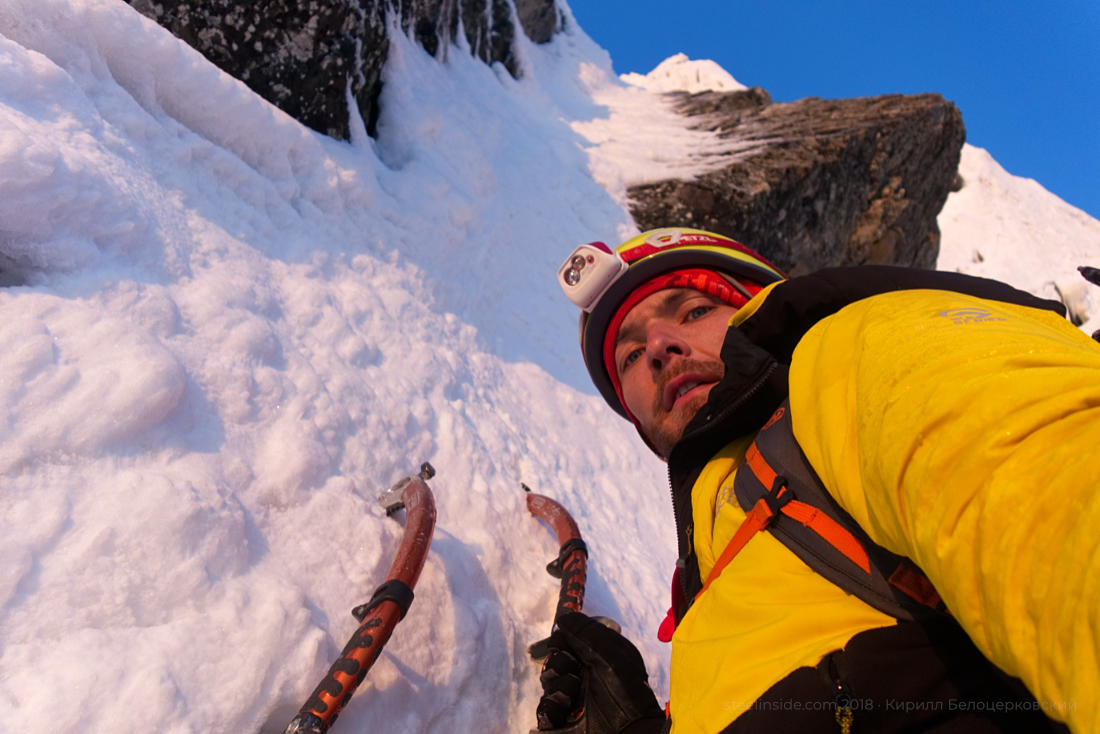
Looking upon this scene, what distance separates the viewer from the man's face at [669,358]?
1.96m

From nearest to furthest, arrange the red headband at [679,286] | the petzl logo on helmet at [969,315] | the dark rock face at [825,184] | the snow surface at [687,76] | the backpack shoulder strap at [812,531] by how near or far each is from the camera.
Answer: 1. the petzl logo on helmet at [969,315]
2. the backpack shoulder strap at [812,531]
3. the red headband at [679,286]
4. the dark rock face at [825,184]
5. the snow surface at [687,76]

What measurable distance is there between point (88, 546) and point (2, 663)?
299 mm

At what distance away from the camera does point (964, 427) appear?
0.72 m

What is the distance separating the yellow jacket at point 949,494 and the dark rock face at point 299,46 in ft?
15.3

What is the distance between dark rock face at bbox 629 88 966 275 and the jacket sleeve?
24.2 feet

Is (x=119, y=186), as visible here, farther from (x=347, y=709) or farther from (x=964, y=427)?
(x=964, y=427)

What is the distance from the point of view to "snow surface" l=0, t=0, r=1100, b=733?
147 cm

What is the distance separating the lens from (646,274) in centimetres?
256

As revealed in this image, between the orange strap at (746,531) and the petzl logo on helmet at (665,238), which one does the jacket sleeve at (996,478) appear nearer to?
the orange strap at (746,531)

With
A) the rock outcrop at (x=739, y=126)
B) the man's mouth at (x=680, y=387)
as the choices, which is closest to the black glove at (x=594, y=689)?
the man's mouth at (x=680, y=387)

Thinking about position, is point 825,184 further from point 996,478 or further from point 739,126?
point 996,478

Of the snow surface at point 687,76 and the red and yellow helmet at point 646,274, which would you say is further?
the snow surface at point 687,76


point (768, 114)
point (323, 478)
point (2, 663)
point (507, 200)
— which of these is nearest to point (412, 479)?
point (323, 478)

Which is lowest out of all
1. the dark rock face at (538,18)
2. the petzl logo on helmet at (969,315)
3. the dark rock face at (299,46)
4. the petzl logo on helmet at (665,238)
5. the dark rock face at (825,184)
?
the petzl logo on helmet at (969,315)
